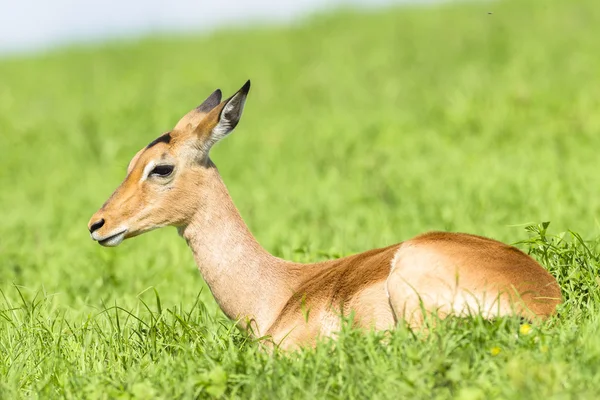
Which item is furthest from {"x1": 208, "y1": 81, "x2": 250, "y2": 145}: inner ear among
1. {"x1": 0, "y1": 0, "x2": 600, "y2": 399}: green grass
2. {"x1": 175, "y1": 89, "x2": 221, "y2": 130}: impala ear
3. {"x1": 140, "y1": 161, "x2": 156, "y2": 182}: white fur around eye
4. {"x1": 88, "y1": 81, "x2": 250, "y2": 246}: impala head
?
{"x1": 0, "y1": 0, "x2": 600, "y2": 399}: green grass

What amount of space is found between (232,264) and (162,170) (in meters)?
0.62

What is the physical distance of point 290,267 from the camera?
5.37 metres

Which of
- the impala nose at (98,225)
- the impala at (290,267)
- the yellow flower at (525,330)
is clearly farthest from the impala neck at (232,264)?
the yellow flower at (525,330)

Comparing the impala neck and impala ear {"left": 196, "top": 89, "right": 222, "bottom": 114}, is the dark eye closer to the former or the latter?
the impala neck

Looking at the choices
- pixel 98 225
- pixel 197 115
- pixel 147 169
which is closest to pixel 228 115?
pixel 197 115

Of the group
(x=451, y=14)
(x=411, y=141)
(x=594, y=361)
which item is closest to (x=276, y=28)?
(x=451, y=14)

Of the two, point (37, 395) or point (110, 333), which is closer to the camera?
point (37, 395)

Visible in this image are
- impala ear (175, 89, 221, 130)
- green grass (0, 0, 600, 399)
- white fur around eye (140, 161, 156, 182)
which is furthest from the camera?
impala ear (175, 89, 221, 130)

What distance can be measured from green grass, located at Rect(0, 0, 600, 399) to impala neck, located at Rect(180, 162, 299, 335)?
0.30 metres

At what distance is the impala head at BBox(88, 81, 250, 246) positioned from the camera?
5160 millimetres

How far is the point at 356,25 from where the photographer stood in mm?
18922

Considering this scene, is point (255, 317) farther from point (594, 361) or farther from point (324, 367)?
point (594, 361)

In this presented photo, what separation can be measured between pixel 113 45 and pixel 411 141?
1130cm

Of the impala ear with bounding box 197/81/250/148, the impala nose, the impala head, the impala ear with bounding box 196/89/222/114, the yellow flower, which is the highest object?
the impala ear with bounding box 196/89/222/114
